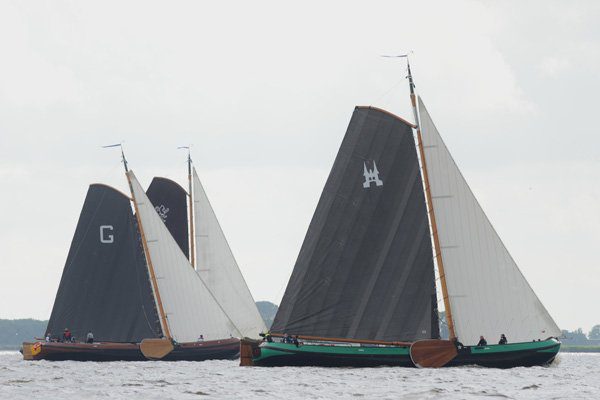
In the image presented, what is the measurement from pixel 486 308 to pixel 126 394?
65.5 feet

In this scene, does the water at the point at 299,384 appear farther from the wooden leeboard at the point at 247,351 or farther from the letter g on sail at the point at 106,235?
the letter g on sail at the point at 106,235

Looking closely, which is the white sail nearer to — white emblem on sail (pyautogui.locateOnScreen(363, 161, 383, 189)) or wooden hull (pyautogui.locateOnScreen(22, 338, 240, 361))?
white emblem on sail (pyautogui.locateOnScreen(363, 161, 383, 189))

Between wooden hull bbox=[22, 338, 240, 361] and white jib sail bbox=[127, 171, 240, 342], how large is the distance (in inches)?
33.0

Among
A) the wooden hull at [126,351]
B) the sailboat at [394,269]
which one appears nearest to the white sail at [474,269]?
the sailboat at [394,269]

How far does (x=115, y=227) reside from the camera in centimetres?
8819

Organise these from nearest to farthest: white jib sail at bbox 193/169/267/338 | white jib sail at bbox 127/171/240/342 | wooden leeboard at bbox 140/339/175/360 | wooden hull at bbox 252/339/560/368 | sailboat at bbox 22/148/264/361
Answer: wooden hull at bbox 252/339/560/368 → white jib sail at bbox 127/171/240/342 → sailboat at bbox 22/148/264/361 → wooden leeboard at bbox 140/339/175/360 → white jib sail at bbox 193/169/267/338

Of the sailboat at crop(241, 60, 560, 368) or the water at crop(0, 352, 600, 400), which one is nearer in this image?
the water at crop(0, 352, 600, 400)

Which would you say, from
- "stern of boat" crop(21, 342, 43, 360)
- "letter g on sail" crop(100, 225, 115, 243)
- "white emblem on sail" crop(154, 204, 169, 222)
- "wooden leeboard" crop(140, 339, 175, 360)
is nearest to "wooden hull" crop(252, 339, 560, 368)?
"wooden leeboard" crop(140, 339, 175, 360)

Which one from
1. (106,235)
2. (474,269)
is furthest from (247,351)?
(106,235)

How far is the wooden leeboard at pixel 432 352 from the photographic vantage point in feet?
211

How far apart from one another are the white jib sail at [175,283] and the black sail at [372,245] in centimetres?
2141

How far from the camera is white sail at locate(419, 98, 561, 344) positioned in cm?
6400

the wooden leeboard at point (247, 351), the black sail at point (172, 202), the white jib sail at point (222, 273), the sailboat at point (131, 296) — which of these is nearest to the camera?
the wooden leeboard at point (247, 351)

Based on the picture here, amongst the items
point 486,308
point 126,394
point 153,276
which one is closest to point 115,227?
point 153,276
